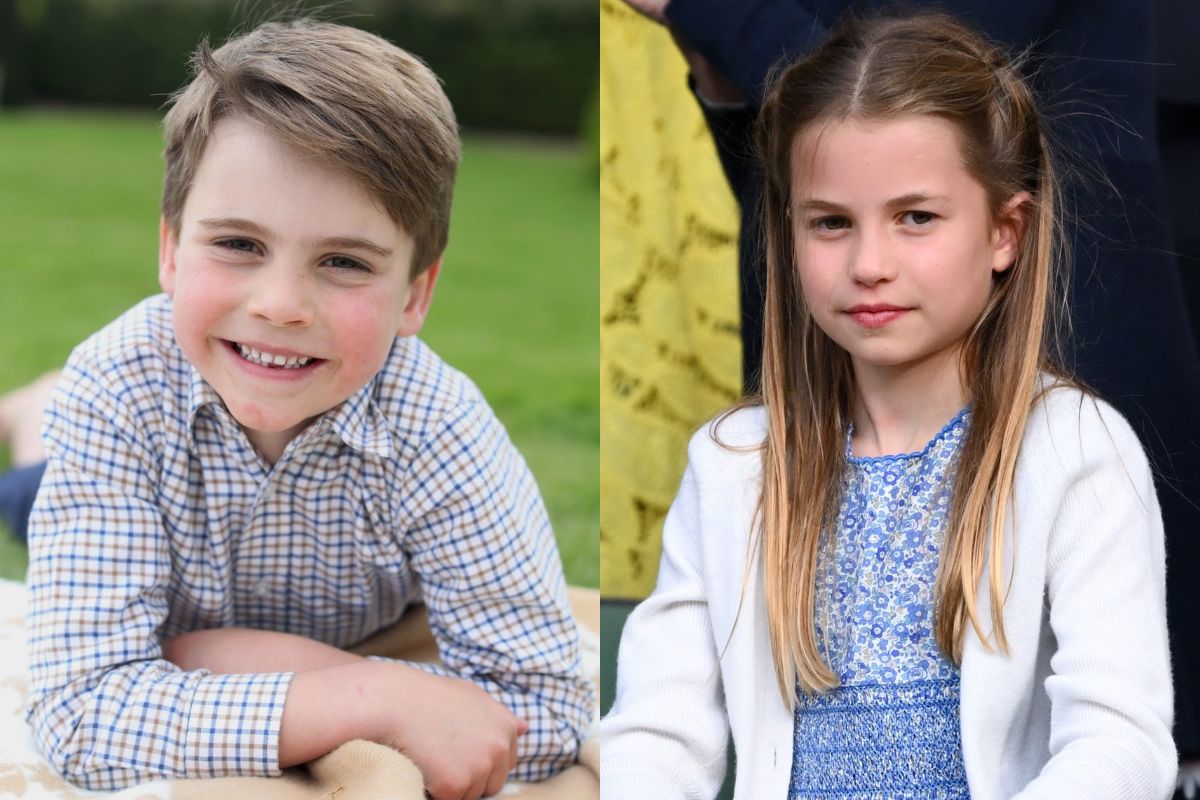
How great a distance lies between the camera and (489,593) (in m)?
1.80

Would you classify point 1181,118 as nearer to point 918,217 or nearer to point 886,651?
point 918,217

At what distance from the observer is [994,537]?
147 cm

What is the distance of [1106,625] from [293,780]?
2.87ft

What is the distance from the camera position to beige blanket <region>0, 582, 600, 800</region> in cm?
158

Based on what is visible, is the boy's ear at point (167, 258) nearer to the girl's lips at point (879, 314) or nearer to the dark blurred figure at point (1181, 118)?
the girl's lips at point (879, 314)

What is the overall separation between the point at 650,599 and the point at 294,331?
491 mm

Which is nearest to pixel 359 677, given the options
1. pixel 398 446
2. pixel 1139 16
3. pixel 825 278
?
pixel 398 446

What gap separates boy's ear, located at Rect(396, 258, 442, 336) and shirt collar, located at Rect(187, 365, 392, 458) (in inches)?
3.2

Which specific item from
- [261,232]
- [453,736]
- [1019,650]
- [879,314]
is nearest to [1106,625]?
[1019,650]

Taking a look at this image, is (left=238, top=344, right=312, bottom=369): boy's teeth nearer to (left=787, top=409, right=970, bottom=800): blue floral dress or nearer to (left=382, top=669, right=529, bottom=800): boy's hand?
(left=382, top=669, right=529, bottom=800): boy's hand

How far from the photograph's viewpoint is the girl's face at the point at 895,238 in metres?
1.48

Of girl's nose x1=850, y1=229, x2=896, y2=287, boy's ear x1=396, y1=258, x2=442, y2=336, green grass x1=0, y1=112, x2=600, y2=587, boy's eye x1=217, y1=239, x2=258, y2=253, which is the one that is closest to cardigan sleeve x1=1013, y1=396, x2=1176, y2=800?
girl's nose x1=850, y1=229, x2=896, y2=287

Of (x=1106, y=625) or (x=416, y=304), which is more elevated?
(x=416, y=304)

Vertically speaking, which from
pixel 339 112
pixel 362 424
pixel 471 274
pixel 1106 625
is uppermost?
pixel 471 274
